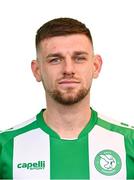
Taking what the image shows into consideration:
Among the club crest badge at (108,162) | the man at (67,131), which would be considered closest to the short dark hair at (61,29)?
the man at (67,131)

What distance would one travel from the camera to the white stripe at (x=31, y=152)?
102 inches

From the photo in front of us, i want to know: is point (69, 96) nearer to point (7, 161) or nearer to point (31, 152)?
point (31, 152)

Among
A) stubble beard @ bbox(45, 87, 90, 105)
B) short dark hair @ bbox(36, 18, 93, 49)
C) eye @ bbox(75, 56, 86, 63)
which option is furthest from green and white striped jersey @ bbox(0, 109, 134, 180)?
short dark hair @ bbox(36, 18, 93, 49)

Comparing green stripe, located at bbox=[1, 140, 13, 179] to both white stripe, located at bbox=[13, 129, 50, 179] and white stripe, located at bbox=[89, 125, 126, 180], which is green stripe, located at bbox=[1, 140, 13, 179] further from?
white stripe, located at bbox=[89, 125, 126, 180]

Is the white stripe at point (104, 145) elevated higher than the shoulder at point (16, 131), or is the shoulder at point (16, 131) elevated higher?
the shoulder at point (16, 131)

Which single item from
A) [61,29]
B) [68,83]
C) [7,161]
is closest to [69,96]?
[68,83]

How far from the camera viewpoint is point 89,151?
262 centimetres

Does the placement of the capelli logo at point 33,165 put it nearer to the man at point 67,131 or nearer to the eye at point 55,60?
the man at point 67,131

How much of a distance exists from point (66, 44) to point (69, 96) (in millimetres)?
303

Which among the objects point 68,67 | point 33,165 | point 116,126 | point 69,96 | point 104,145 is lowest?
point 33,165

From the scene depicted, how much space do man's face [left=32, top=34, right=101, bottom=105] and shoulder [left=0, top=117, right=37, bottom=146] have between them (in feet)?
0.77

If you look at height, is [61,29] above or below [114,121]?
above

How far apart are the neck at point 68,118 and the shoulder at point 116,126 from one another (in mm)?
101

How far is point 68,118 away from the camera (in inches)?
104
